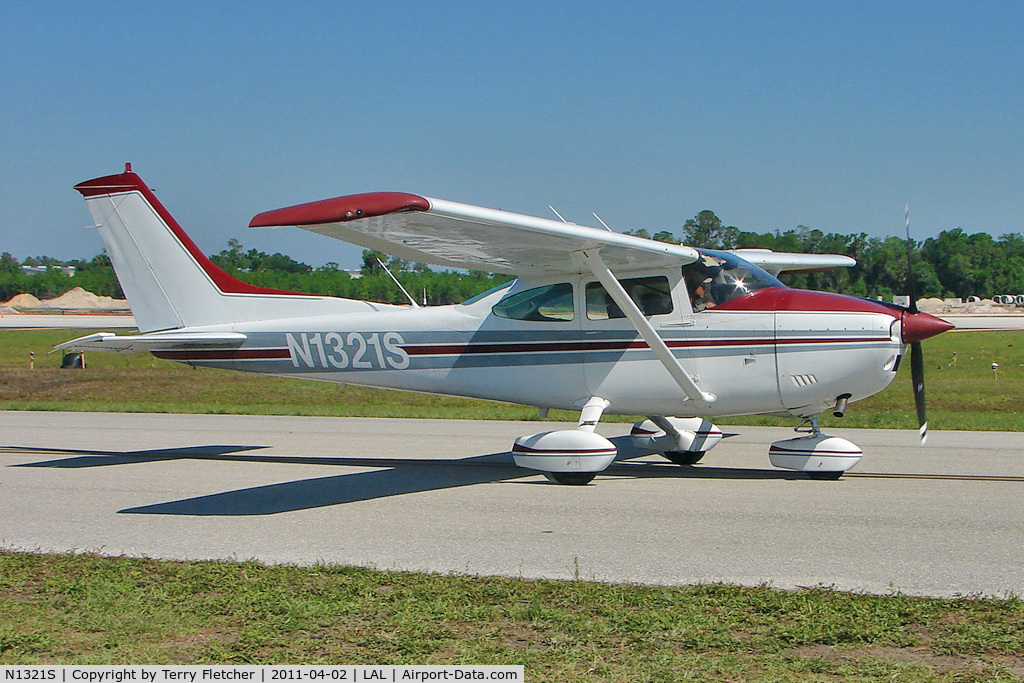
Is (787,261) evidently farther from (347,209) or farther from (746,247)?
(746,247)

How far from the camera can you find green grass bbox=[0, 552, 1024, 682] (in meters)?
4.68

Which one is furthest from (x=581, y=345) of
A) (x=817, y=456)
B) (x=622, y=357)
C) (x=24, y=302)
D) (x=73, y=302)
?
(x=24, y=302)

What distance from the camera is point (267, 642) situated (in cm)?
502

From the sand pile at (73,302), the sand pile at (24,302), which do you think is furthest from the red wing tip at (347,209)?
the sand pile at (24,302)

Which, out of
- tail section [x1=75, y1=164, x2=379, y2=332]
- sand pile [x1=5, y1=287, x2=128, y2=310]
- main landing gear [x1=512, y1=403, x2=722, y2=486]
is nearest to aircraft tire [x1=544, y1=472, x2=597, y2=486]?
main landing gear [x1=512, y1=403, x2=722, y2=486]

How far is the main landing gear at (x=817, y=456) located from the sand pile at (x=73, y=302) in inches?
4148

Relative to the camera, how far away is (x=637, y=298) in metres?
10.6

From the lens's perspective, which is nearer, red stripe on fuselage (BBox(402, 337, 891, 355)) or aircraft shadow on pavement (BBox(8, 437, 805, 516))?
aircraft shadow on pavement (BBox(8, 437, 805, 516))

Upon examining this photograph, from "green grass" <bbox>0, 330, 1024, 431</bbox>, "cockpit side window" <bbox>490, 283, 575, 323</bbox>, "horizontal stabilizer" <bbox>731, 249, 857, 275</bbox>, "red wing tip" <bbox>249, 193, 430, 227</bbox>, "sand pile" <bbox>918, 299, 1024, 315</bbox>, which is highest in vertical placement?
"red wing tip" <bbox>249, 193, 430, 227</bbox>

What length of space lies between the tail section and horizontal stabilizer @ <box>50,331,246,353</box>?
333 millimetres

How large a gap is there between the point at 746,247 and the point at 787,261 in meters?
23.0

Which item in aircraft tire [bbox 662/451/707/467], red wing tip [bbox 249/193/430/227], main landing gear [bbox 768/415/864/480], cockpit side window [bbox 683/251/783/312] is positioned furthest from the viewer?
aircraft tire [bbox 662/451/707/467]

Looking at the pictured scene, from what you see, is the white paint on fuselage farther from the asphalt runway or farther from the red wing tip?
the red wing tip

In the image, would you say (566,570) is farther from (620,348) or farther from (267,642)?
(620,348)
